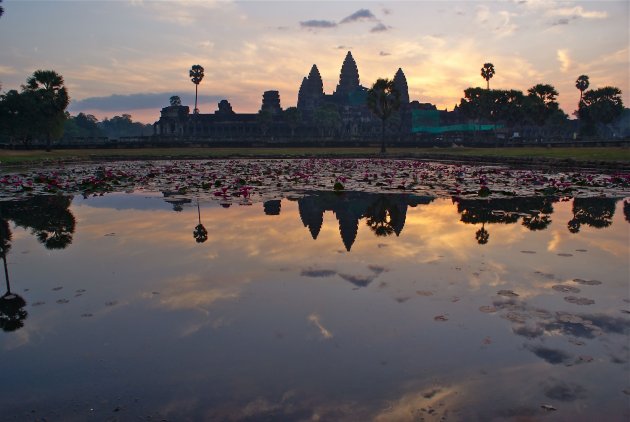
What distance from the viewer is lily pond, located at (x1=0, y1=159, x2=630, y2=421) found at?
9.20ft

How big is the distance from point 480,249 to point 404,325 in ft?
9.92

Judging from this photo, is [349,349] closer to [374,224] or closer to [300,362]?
[300,362]

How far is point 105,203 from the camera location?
11.6m

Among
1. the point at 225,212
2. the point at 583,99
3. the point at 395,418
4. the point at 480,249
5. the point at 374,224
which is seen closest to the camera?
the point at 395,418

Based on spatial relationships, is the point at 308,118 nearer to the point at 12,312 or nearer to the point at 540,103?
the point at 540,103

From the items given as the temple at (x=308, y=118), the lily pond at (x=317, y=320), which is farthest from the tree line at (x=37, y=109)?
the lily pond at (x=317, y=320)

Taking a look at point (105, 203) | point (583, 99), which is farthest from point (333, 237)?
point (583, 99)

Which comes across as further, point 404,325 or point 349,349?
point 404,325

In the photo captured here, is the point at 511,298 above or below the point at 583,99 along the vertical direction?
below

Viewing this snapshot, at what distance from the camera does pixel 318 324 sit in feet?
12.8

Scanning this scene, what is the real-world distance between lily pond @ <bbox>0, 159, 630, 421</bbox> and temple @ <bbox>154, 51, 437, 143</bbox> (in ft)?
266

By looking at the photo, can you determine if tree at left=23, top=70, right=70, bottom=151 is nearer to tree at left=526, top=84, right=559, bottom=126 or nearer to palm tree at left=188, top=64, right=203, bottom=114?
palm tree at left=188, top=64, right=203, bottom=114

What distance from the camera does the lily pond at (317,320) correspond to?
280 cm

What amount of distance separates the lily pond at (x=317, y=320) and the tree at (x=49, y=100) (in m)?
51.2
